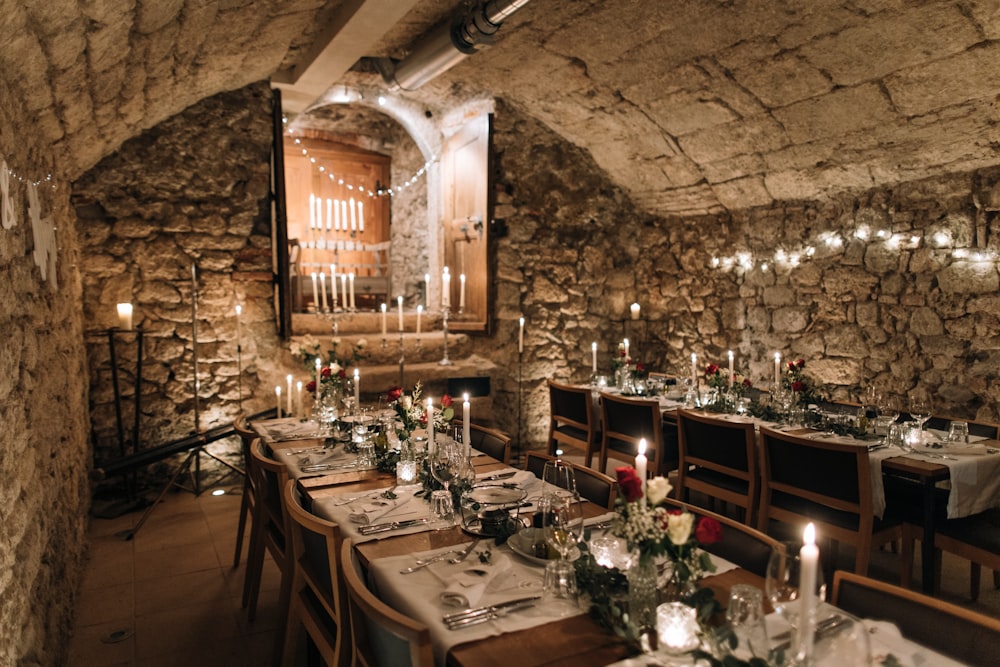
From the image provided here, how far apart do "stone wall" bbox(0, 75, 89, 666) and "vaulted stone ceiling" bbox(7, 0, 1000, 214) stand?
28 cm

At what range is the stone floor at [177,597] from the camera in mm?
2693

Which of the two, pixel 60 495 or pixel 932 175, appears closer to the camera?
pixel 60 495

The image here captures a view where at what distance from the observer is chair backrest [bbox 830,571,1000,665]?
53.1 inches

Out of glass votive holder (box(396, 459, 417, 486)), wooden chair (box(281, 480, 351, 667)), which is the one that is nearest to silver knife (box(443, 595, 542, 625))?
wooden chair (box(281, 480, 351, 667))

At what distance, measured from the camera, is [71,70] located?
2340mm

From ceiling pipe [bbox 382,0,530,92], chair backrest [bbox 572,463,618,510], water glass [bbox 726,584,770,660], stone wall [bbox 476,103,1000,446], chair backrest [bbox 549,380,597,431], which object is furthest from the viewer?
chair backrest [bbox 549,380,597,431]

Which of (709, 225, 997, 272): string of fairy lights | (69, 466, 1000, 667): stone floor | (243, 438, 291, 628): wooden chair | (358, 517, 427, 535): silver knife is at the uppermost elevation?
(709, 225, 997, 272): string of fairy lights

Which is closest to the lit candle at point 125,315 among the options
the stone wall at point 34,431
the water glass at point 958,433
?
the stone wall at point 34,431

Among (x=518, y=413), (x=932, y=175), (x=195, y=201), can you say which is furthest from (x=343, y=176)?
(x=932, y=175)

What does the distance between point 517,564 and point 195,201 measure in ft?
13.8

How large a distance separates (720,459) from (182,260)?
4.01m

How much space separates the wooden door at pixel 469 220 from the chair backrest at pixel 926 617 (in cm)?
458

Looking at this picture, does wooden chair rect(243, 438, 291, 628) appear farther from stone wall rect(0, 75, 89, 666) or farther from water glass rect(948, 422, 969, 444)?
water glass rect(948, 422, 969, 444)

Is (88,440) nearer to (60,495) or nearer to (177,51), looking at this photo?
(60,495)
